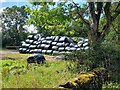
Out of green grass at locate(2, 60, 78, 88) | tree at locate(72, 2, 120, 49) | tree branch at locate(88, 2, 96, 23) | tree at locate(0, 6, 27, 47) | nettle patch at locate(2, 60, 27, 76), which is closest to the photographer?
green grass at locate(2, 60, 78, 88)

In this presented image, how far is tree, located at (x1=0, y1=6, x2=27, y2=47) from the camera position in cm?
3073

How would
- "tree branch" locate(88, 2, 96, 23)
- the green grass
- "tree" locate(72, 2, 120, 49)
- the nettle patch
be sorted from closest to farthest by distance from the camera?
1. the green grass
2. the nettle patch
3. "tree" locate(72, 2, 120, 49)
4. "tree branch" locate(88, 2, 96, 23)

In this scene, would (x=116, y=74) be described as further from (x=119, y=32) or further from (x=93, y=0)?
(x=119, y=32)

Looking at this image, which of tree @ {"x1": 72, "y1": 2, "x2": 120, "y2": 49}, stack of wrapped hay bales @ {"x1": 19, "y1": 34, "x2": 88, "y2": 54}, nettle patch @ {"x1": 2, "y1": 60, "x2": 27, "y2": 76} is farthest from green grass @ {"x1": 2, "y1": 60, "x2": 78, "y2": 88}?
stack of wrapped hay bales @ {"x1": 19, "y1": 34, "x2": 88, "y2": 54}

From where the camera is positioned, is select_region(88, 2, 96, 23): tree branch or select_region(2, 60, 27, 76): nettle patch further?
select_region(88, 2, 96, 23): tree branch

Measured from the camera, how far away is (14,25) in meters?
35.7

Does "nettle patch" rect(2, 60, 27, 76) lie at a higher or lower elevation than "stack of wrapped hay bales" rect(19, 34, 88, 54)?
lower

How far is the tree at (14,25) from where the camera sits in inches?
1210

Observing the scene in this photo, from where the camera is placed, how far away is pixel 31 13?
11.4 meters

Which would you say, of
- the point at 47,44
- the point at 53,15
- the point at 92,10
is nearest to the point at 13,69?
the point at 53,15

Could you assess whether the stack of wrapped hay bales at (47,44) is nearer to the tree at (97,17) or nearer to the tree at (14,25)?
the tree at (14,25)

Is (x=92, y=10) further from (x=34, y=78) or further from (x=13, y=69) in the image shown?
(x=34, y=78)

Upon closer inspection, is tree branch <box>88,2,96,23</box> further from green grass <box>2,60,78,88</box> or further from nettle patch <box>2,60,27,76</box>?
nettle patch <box>2,60,27,76</box>

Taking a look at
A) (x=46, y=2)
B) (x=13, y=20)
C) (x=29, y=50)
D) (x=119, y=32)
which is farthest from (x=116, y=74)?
(x=13, y=20)
